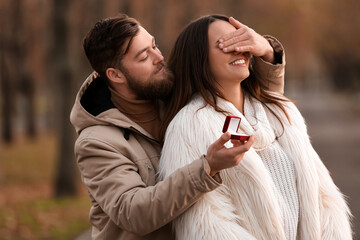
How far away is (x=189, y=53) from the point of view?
3.05m

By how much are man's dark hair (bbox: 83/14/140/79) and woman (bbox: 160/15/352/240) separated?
1.10 ft

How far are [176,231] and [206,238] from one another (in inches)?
8.6

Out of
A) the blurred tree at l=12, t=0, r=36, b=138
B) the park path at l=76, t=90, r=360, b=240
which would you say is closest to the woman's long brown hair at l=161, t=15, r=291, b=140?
the park path at l=76, t=90, r=360, b=240

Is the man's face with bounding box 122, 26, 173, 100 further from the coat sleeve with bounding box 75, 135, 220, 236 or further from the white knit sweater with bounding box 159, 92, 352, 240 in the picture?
the coat sleeve with bounding box 75, 135, 220, 236

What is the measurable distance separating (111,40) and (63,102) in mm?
6803

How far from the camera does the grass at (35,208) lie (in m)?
7.23

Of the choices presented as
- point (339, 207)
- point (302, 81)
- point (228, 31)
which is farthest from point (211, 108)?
point (302, 81)

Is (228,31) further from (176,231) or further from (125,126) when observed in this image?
(176,231)

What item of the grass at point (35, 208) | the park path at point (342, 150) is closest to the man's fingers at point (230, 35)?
the park path at point (342, 150)

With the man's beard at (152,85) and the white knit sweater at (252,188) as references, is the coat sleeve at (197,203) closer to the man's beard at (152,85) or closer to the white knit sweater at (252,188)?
the white knit sweater at (252,188)

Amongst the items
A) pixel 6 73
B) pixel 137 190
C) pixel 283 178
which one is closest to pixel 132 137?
pixel 137 190

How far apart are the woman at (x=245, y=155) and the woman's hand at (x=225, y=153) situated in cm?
32

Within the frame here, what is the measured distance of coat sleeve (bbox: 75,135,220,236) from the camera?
2.55m

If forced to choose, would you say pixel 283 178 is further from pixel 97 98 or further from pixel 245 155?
pixel 97 98
